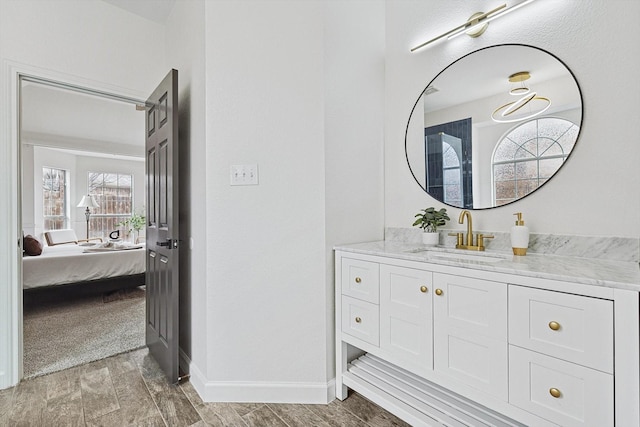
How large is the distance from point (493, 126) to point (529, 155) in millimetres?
268

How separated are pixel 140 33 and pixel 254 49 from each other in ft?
4.68

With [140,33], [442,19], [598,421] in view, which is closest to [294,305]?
[598,421]

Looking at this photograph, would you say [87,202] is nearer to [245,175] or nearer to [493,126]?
[245,175]

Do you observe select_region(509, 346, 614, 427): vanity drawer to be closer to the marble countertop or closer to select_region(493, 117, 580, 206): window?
the marble countertop

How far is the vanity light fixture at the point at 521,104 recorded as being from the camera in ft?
5.40

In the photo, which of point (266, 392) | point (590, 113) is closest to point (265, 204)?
point (266, 392)

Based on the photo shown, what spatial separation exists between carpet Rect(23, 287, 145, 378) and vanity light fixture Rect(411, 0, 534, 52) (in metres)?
3.27

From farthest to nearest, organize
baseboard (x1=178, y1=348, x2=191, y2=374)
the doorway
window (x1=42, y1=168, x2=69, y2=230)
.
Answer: window (x1=42, y1=168, x2=69, y2=230) < the doorway < baseboard (x1=178, y1=348, x2=191, y2=374)

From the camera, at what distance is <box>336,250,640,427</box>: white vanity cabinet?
1005mm

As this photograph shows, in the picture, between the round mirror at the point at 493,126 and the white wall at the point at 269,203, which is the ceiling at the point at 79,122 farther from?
the round mirror at the point at 493,126

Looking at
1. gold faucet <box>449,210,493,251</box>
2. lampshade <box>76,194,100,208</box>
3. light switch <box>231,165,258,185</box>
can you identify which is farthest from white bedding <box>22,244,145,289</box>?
gold faucet <box>449,210,493,251</box>

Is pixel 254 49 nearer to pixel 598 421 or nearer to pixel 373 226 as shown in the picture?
pixel 373 226

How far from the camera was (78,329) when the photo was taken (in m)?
2.98

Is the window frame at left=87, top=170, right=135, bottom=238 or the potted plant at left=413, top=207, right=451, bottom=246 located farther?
the window frame at left=87, top=170, right=135, bottom=238
